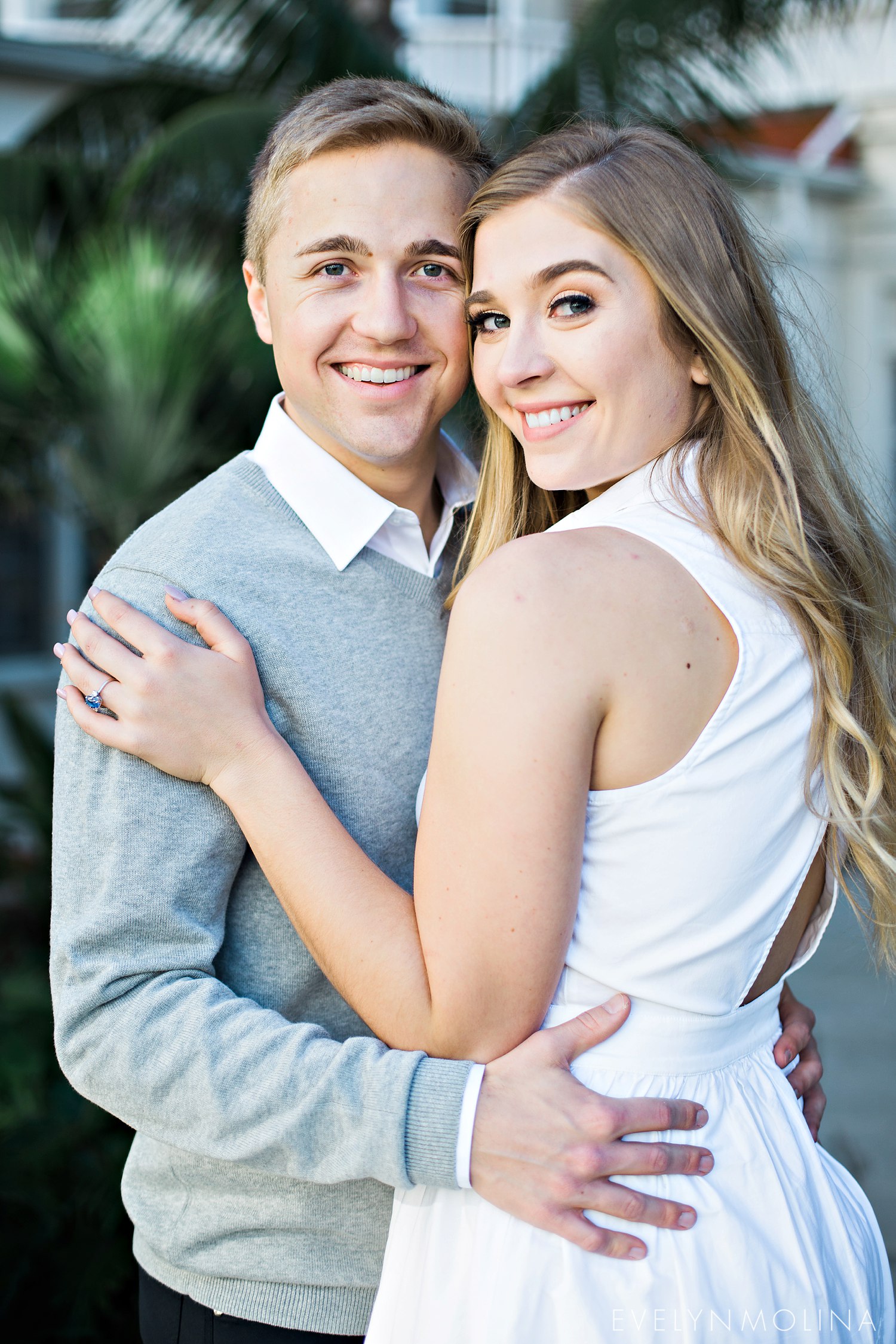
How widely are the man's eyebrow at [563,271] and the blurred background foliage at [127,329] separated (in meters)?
2.30

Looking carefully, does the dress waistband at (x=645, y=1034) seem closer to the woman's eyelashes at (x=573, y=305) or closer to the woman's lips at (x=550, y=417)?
the woman's lips at (x=550, y=417)

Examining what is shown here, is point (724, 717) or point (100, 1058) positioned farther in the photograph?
point (100, 1058)

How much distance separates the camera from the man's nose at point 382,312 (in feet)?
5.95

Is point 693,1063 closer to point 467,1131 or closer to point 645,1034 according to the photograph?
point 645,1034

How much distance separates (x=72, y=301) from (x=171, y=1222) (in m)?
3.00

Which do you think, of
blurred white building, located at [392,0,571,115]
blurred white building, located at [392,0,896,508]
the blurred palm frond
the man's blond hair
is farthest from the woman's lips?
blurred white building, located at [392,0,571,115]

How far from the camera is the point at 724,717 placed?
133 cm

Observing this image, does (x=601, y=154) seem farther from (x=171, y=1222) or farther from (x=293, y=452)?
(x=171, y=1222)

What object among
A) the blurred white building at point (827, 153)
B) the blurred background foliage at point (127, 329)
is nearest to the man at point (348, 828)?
the blurred background foliage at point (127, 329)

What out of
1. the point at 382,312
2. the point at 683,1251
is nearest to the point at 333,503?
the point at 382,312

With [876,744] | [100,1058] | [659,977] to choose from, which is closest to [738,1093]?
[659,977]

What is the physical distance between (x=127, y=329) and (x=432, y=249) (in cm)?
202

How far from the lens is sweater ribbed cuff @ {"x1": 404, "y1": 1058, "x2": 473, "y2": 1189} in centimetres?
137

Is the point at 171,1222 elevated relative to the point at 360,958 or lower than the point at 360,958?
lower
